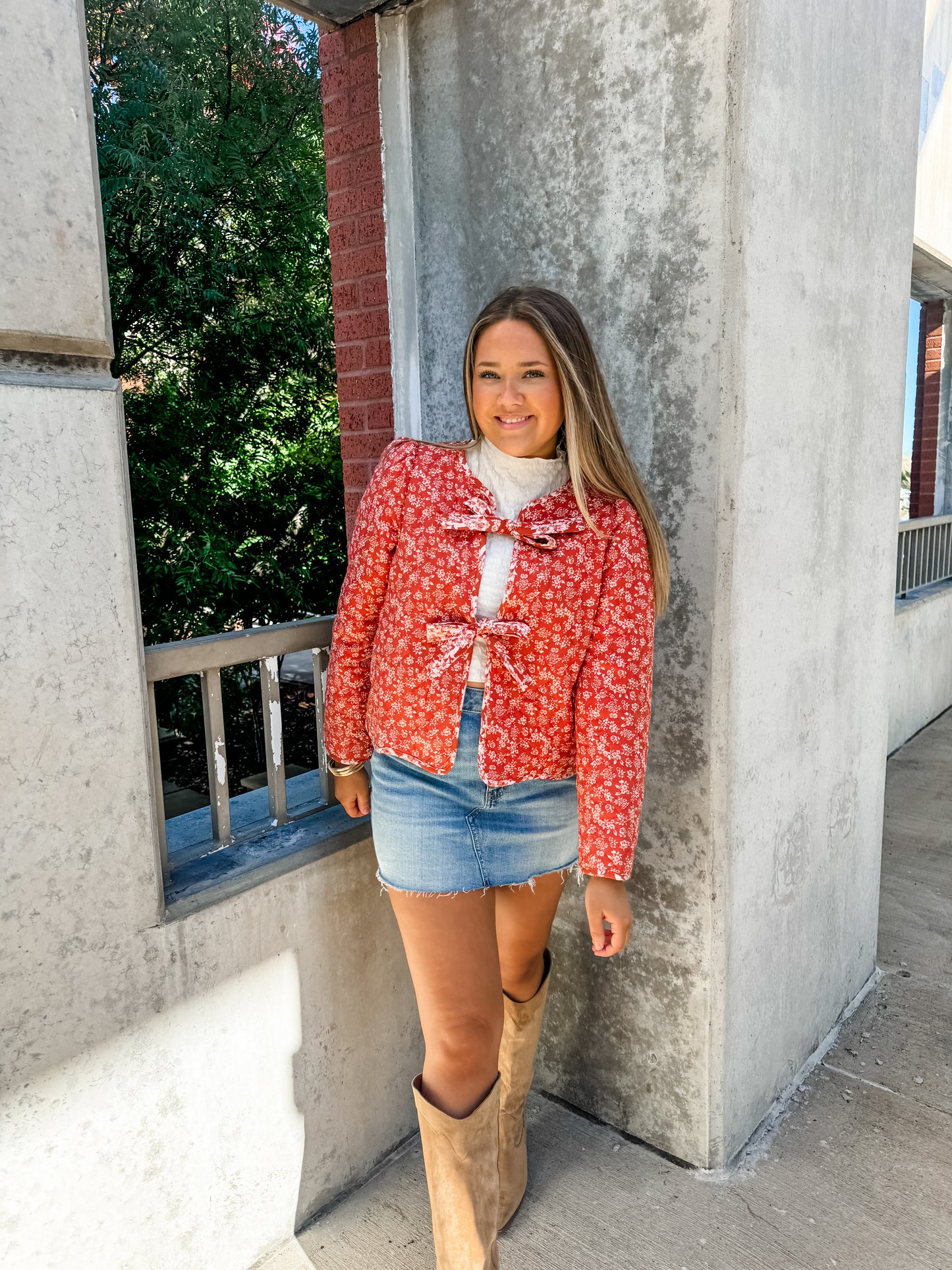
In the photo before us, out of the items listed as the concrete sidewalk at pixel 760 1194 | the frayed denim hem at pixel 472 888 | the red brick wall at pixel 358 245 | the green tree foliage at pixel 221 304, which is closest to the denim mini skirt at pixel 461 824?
the frayed denim hem at pixel 472 888

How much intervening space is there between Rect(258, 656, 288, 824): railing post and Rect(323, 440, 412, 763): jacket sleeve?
7.6 inches

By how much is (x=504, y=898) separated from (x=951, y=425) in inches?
306

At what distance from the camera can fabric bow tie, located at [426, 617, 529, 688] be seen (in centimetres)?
181

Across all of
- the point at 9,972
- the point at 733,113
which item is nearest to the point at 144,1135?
the point at 9,972

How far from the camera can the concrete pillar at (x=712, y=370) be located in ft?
6.80

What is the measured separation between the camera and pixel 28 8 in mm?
1479

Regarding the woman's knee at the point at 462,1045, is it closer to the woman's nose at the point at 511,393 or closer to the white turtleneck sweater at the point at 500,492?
the white turtleneck sweater at the point at 500,492

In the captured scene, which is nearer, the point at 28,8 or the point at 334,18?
the point at 28,8

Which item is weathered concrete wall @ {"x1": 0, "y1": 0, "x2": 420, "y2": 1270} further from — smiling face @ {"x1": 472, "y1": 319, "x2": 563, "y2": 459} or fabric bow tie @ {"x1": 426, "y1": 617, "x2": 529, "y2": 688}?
smiling face @ {"x1": 472, "y1": 319, "x2": 563, "y2": 459}

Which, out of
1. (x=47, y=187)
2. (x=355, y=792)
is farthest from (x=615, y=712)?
(x=47, y=187)

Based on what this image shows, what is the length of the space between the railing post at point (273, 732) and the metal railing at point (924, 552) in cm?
525

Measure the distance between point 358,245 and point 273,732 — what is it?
1460mm

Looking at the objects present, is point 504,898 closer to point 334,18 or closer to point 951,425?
point 334,18

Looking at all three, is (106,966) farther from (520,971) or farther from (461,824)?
(520,971)
